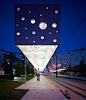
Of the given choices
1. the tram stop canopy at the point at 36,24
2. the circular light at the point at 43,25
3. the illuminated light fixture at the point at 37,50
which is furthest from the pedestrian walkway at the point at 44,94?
the circular light at the point at 43,25

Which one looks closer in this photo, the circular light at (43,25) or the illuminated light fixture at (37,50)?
the circular light at (43,25)

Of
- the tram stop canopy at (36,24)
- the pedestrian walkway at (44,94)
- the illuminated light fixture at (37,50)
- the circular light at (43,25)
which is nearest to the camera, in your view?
the pedestrian walkway at (44,94)

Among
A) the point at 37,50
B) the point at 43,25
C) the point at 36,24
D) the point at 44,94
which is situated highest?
the point at 36,24

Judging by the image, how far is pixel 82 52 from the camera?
117 metres

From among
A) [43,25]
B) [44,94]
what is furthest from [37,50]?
[44,94]

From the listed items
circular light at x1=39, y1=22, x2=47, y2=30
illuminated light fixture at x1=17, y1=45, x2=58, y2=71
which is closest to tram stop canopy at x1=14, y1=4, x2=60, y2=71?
circular light at x1=39, y1=22, x2=47, y2=30

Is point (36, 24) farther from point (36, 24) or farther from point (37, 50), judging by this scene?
point (37, 50)

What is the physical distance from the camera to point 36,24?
42.7 ft

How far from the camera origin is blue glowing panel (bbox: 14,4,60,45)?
41.5 ft

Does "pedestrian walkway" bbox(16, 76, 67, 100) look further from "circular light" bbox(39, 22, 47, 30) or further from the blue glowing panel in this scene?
"circular light" bbox(39, 22, 47, 30)

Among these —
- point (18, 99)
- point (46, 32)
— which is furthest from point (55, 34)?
point (18, 99)

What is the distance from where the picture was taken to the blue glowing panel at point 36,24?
1266 cm

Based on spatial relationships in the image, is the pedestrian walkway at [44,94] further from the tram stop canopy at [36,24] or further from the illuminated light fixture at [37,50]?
the illuminated light fixture at [37,50]

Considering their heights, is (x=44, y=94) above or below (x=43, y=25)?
below
